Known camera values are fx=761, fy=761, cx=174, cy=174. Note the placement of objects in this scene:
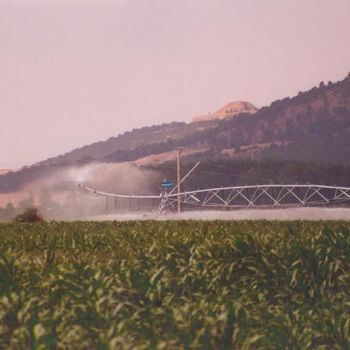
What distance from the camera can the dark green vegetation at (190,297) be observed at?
33.0 ft

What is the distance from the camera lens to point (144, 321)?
10914 millimetres

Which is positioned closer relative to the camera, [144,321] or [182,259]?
[144,321]

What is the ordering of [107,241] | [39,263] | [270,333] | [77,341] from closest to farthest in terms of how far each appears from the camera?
[77,341] → [270,333] → [39,263] → [107,241]

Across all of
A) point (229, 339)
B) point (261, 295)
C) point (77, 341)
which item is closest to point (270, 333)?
point (229, 339)

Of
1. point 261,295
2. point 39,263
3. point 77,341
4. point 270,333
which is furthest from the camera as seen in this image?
point 39,263

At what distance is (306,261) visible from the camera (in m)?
13.8

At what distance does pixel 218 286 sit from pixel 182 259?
1.06 meters

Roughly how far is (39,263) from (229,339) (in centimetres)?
458

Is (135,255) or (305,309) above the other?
(135,255)

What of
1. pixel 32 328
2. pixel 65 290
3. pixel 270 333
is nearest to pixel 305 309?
pixel 270 333

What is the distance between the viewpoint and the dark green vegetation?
1005 cm

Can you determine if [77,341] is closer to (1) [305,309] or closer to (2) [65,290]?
(2) [65,290]

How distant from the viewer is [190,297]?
12.4 m

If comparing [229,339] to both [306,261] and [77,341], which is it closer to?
[77,341]
